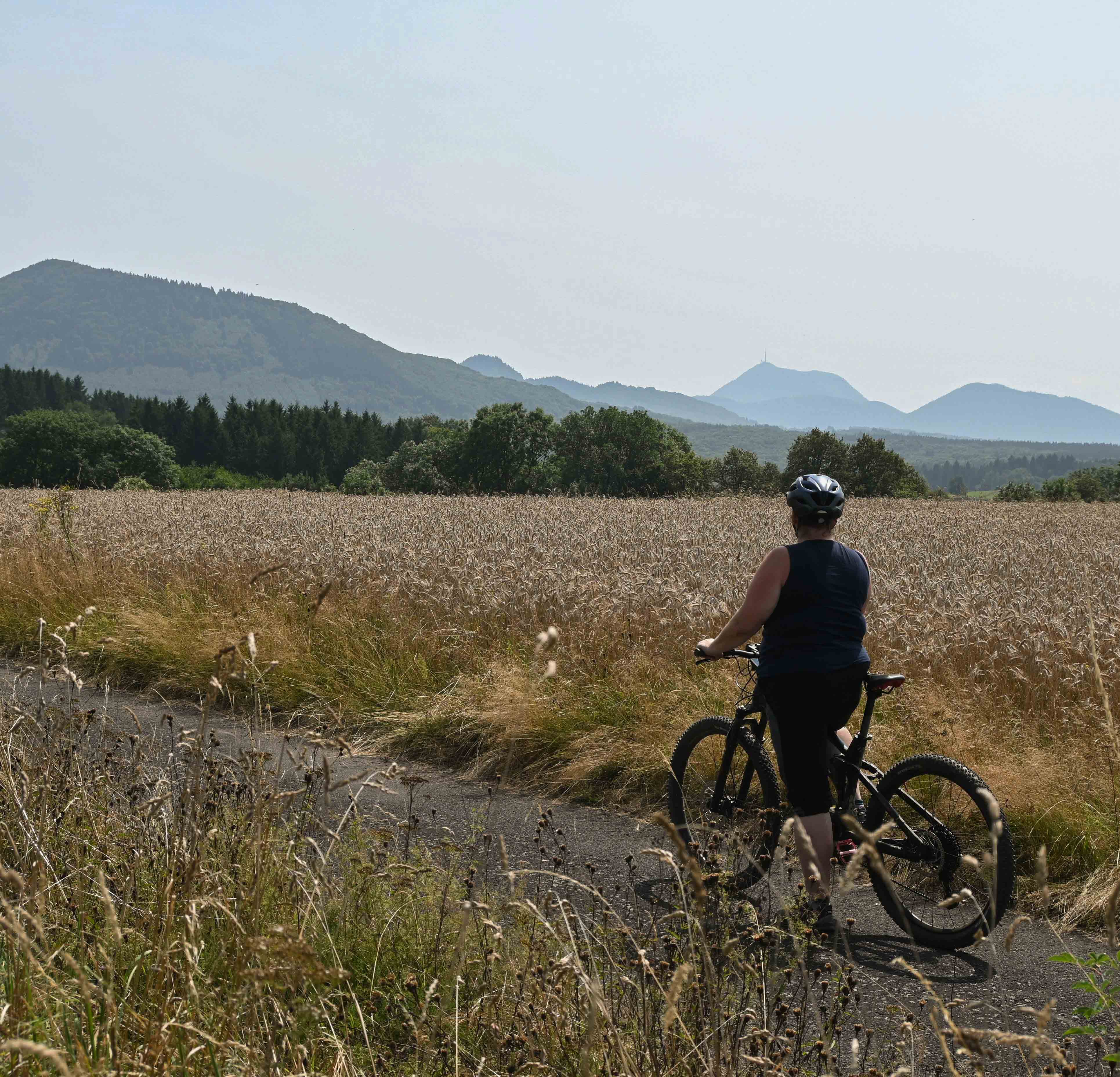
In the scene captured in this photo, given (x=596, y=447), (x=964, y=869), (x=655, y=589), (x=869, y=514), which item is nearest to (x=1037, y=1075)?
(x=964, y=869)

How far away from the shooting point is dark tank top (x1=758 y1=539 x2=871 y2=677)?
4.78m

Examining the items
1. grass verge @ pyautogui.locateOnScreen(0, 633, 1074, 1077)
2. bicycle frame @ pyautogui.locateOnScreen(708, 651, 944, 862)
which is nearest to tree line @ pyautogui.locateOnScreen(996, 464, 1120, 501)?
bicycle frame @ pyautogui.locateOnScreen(708, 651, 944, 862)

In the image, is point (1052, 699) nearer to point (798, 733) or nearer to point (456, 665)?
point (798, 733)

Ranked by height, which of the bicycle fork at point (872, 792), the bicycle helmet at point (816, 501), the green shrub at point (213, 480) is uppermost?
the bicycle helmet at point (816, 501)

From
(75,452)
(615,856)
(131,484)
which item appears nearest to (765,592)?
(615,856)

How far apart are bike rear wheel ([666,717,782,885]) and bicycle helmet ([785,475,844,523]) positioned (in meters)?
1.46

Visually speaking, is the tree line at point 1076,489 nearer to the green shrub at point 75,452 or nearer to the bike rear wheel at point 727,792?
the bike rear wheel at point 727,792

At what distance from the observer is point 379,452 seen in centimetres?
11181

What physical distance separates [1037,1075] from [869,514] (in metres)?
29.7

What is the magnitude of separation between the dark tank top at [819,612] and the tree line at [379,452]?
54.4 feet

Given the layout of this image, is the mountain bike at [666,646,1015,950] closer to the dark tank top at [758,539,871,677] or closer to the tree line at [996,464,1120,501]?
the dark tank top at [758,539,871,677]

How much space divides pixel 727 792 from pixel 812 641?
1.70 meters

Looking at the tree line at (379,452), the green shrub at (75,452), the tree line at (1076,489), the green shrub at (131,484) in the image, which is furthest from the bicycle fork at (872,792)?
the green shrub at (75,452)

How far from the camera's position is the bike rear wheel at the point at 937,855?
4.73 m
